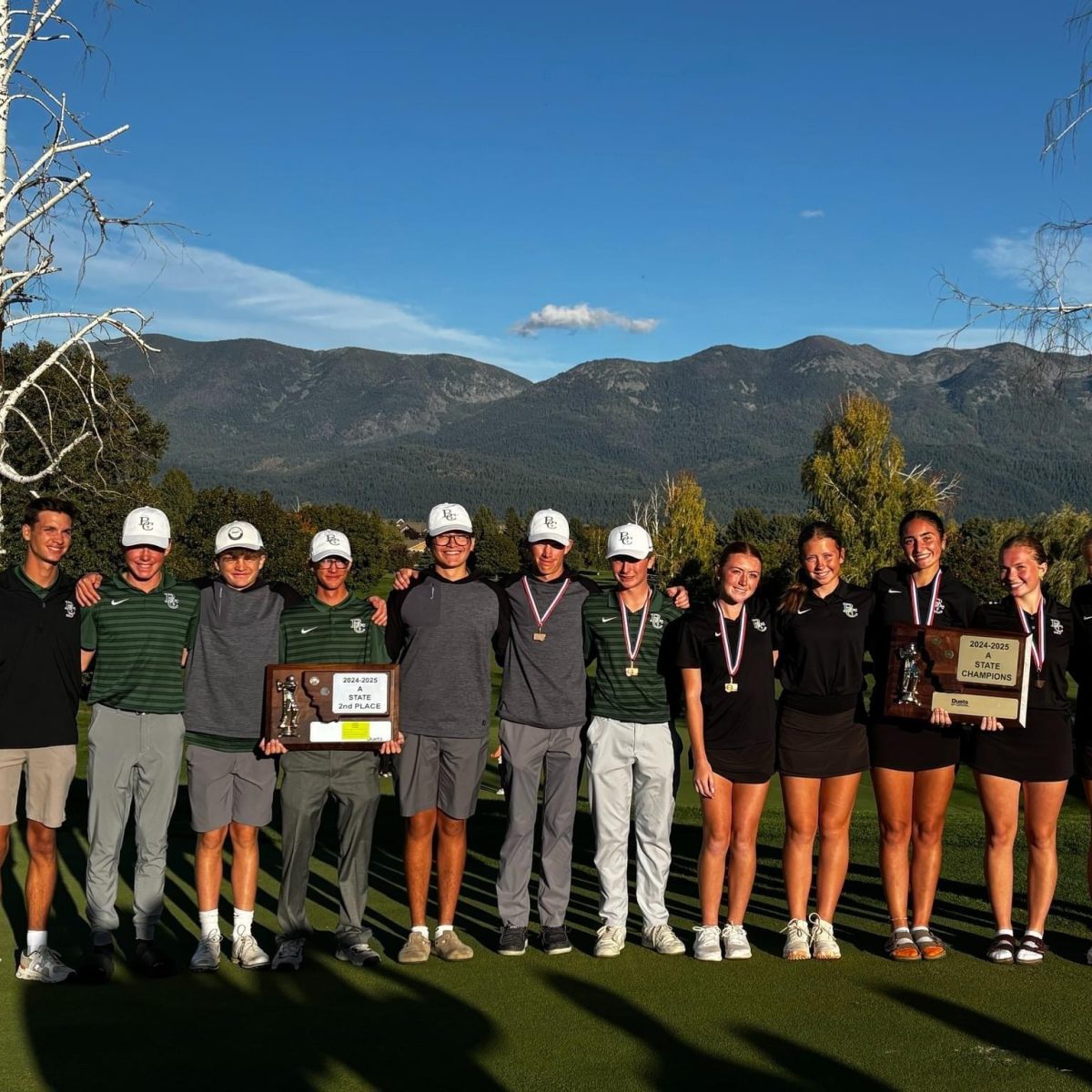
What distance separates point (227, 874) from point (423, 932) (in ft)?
8.63

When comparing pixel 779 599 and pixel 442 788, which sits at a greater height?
pixel 779 599

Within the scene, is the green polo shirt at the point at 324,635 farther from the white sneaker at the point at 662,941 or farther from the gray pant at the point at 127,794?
the white sneaker at the point at 662,941

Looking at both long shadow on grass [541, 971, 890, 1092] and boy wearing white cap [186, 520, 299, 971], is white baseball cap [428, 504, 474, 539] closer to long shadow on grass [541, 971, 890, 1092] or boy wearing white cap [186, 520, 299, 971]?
boy wearing white cap [186, 520, 299, 971]

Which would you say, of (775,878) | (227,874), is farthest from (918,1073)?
(227,874)

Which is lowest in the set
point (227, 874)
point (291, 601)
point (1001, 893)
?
point (227, 874)

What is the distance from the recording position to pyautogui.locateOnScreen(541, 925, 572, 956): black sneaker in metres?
6.77

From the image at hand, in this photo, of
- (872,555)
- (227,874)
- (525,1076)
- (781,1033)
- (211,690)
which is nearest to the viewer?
(525,1076)

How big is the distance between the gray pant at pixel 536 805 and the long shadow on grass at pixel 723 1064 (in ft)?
4.49

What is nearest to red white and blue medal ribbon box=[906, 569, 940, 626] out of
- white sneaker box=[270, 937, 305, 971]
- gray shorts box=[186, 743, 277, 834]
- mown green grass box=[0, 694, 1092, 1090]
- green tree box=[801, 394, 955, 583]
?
mown green grass box=[0, 694, 1092, 1090]

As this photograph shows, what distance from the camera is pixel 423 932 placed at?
22.2ft

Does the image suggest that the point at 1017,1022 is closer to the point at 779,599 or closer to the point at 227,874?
the point at 779,599

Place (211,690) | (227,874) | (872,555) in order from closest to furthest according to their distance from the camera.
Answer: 1. (211,690)
2. (227,874)
3. (872,555)

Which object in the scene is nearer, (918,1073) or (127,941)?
(918,1073)

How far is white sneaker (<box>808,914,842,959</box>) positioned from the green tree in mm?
63531
